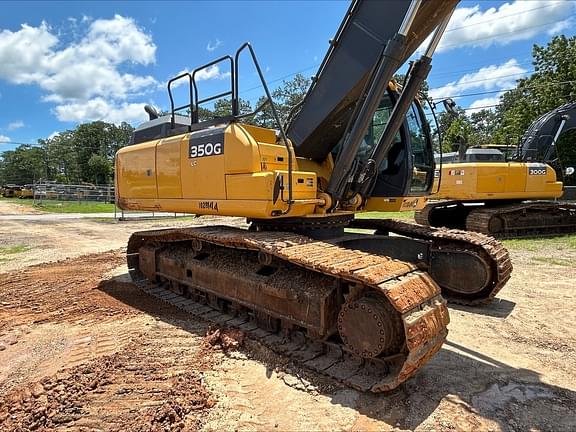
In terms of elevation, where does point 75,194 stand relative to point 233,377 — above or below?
above

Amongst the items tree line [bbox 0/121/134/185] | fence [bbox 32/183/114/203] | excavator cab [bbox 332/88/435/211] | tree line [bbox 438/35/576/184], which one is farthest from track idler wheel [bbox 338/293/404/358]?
tree line [bbox 0/121/134/185]

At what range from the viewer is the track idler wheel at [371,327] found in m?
3.43

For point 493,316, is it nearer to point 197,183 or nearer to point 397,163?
point 397,163

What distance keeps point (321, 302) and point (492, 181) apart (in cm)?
969

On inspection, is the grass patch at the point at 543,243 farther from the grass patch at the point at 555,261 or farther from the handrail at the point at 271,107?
the handrail at the point at 271,107

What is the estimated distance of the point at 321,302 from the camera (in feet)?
12.8

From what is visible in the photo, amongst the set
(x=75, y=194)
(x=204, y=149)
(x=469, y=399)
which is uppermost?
(x=204, y=149)

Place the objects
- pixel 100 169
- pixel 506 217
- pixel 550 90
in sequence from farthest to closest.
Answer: pixel 100 169 → pixel 550 90 → pixel 506 217

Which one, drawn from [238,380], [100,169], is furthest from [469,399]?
[100,169]

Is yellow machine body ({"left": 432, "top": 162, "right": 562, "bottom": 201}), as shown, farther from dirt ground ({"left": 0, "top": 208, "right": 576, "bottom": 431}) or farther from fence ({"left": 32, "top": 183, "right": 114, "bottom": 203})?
fence ({"left": 32, "top": 183, "right": 114, "bottom": 203})

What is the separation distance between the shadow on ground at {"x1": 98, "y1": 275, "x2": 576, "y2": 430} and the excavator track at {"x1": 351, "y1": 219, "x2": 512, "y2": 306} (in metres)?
1.78

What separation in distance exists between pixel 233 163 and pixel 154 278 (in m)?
2.81

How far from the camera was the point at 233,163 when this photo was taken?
486cm

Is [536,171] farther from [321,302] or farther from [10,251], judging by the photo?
[10,251]
